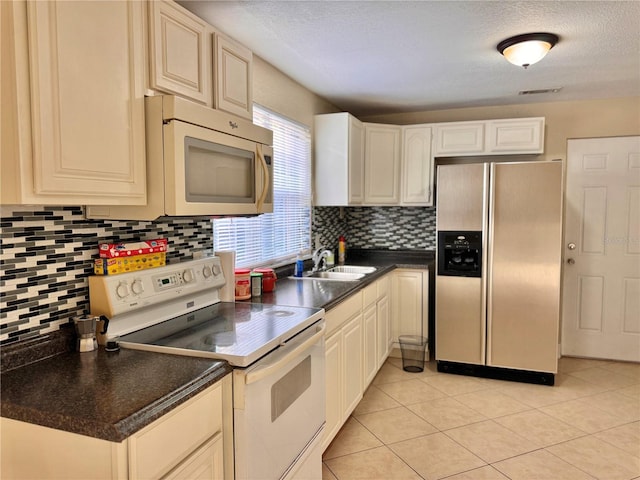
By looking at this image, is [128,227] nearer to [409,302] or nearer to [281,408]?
[281,408]

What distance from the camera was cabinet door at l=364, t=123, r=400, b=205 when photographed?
13.1 feet

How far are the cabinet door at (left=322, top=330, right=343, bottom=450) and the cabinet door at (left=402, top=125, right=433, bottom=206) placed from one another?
2.00 meters

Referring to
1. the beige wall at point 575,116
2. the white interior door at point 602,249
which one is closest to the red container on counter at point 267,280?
the beige wall at point 575,116

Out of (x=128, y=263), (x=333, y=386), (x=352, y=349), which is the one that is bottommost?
(x=333, y=386)

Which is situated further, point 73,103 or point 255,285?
point 255,285

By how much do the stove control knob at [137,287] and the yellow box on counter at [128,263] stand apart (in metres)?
0.05

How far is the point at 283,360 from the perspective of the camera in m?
1.59

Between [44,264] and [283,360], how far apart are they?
86 centimetres

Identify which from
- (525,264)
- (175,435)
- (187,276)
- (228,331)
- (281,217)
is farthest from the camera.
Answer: (525,264)

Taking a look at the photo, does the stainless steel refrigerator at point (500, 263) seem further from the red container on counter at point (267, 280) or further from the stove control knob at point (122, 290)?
the stove control knob at point (122, 290)

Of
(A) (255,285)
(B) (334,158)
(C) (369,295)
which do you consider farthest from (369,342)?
(B) (334,158)

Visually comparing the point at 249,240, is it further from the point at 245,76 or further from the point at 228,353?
the point at 228,353

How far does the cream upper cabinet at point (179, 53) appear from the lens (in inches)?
60.2

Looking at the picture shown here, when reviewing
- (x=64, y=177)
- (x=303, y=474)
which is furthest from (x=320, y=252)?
(x=64, y=177)
